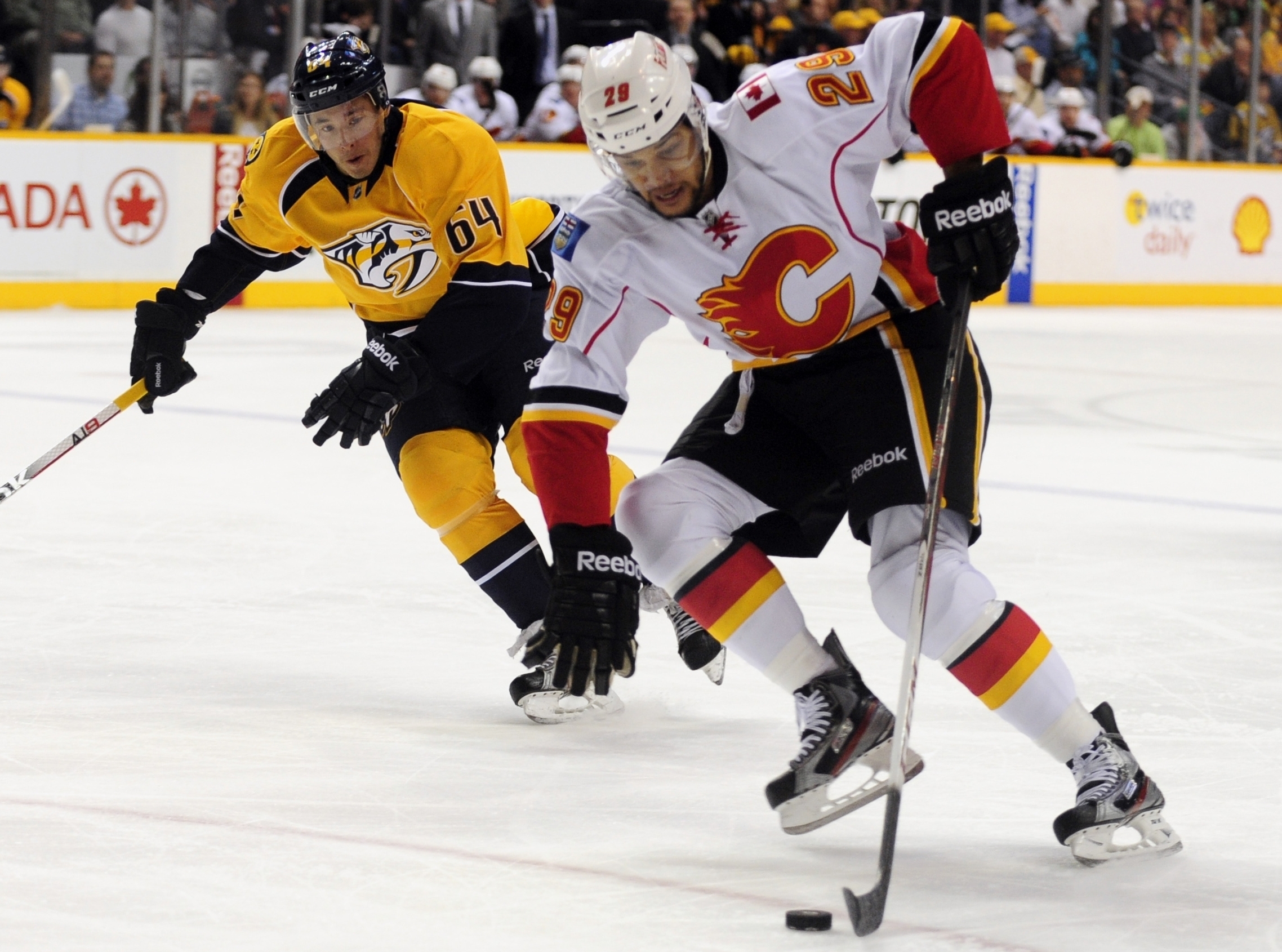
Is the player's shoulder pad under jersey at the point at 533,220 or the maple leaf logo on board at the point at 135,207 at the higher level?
the player's shoulder pad under jersey at the point at 533,220

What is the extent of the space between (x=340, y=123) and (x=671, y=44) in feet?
30.7

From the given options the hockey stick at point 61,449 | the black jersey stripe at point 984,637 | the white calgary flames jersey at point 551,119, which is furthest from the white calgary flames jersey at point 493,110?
the black jersey stripe at point 984,637

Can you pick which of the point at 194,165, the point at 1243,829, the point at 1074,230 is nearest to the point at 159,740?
the point at 1243,829

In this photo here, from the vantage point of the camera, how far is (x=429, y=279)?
3697 millimetres

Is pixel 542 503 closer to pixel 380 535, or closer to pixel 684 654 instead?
pixel 684 654

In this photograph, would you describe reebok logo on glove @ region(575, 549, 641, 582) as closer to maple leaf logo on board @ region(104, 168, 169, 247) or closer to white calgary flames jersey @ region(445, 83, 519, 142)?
maple leaf logo on board @ region(104, 168, 169, 247)

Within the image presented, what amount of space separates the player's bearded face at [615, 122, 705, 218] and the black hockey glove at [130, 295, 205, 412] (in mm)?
1346

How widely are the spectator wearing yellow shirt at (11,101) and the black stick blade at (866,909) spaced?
9.31 metres

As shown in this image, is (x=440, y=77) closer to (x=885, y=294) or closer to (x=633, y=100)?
(x=885, y=294)

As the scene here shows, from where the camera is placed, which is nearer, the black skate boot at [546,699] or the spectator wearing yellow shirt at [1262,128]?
the black skate boot at [546,699]

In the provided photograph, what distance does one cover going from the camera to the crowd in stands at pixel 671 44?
11.0 m

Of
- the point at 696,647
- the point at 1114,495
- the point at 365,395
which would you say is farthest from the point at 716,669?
the point at 1114,495

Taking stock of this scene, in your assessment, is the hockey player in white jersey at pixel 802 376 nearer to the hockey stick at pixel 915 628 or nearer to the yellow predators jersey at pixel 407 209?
the hockey stick at pixel 915 628

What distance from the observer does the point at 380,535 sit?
5117mm
